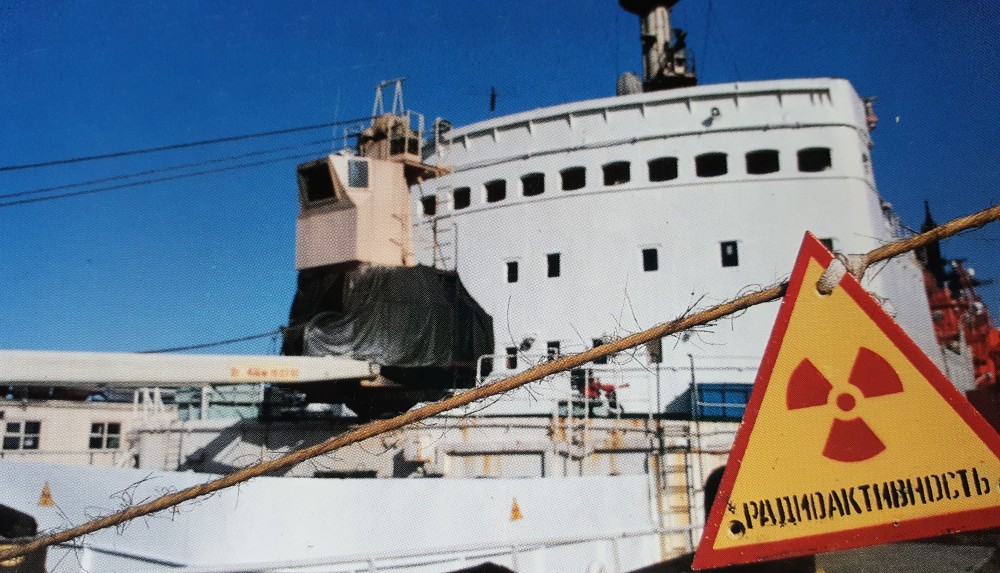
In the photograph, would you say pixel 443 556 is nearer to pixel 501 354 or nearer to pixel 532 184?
pixel 501 354

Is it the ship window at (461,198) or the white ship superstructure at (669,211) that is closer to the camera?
the white ship superstructure at (669,211)

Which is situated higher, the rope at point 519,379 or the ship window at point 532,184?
the ship window at point 532,184

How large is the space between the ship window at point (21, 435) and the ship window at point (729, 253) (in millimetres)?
21071

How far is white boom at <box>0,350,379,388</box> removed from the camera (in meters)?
7.94

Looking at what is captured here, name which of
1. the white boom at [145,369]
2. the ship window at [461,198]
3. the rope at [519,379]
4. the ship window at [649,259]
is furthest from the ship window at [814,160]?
the rope at [519,379]

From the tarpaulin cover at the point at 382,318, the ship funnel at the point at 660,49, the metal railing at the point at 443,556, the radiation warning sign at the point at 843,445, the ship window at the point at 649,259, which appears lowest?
the metal railing at the point at 443,556

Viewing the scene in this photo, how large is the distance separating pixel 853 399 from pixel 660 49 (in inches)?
1023

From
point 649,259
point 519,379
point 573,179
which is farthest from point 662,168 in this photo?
point 519,379

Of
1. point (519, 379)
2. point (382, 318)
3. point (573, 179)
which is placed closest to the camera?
point (519, 379)

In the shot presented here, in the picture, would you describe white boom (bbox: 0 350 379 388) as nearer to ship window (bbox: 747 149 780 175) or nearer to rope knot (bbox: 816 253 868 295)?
rope knot (bbox: 816 253 868 295)

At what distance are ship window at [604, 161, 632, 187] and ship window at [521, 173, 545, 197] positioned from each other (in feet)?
7.03

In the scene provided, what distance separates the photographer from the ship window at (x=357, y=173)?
15.2 meters

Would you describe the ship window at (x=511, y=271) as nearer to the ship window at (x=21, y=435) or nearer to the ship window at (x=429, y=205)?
the ship window at (x=429, y=205)

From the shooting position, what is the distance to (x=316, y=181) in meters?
15.6
